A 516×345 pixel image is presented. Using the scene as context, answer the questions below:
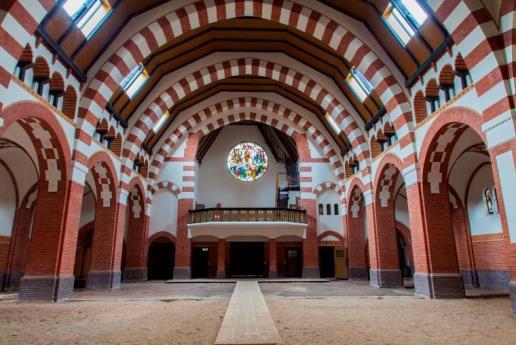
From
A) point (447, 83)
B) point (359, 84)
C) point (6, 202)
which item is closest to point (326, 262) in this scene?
point (359, 84)

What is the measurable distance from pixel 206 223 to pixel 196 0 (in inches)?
419

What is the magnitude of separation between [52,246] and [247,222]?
31.9 ft

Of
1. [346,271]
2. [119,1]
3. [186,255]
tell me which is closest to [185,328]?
[119,1]

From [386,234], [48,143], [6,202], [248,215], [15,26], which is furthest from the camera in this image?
[248,215]

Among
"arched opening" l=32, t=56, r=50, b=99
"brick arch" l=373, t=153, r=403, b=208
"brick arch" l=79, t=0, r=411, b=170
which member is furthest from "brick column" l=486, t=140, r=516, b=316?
"arched opening" l=32, t=56, r=50, b=99

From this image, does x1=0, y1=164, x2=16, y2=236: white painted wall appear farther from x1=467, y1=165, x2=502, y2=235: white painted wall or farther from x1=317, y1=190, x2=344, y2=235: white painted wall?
x1=467, y1=165, x2=502, y2=235: white painted wall

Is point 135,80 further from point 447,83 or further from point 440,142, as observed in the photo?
point 440,142

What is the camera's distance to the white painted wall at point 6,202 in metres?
12.8

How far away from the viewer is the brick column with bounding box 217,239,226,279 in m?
17.9

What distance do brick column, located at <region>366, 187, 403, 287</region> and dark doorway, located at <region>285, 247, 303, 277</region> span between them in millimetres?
6688

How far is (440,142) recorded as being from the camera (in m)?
9.16

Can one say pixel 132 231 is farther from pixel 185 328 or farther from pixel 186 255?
pixel 185 328

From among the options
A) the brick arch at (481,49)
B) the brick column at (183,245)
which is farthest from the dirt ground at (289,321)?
the brick column at (183,245)

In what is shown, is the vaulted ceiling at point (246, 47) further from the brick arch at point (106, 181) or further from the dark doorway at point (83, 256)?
the dark doorway at point (83, 256)
